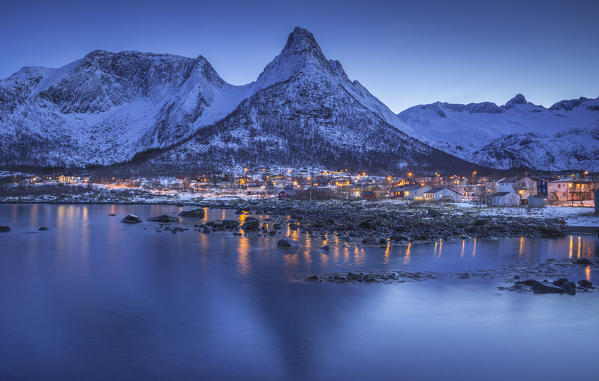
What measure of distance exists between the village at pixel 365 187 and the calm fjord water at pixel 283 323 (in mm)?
42854

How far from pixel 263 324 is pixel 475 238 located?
22.9 m

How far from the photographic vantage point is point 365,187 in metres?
122

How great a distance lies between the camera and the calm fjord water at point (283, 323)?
1023cm

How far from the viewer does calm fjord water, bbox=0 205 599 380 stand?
10234mm

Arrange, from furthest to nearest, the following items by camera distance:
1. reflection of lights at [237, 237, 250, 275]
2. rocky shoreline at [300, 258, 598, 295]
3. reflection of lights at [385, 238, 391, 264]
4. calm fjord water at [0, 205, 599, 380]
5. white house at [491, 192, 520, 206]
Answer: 1. white house at [491, 192, 520, 206]
2. reflection of lights at [385, 238, 391, 264]
3. reflection of lights at [237, 237, 250, 275]
4. rocky shoreline at [300, 258, 598, 295]
5. calm fjord water at [0, 205, 599, 380]

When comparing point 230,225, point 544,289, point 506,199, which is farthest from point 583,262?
point 506,199

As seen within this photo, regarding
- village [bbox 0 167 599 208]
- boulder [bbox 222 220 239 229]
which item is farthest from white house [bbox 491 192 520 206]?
boulder [bbox 222 220 239 229]

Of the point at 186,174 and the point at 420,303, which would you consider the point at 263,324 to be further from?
the point at 186,174

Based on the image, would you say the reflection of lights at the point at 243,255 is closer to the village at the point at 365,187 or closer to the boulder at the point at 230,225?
the boulder at the point at 230,225

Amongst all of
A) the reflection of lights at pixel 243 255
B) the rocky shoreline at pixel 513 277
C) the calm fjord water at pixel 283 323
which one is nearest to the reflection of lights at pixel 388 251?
the calm fjord water at pixel 283 323

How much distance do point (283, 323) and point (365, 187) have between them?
11098 cm

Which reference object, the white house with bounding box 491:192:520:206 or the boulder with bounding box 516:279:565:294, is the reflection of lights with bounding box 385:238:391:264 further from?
the white house with bounding box 491:192:520:206

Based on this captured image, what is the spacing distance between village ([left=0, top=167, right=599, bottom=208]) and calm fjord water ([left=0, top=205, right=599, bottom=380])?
141 ft

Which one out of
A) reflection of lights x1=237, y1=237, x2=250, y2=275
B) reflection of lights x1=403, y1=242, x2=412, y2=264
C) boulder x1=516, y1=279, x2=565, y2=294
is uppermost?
boulder x1=516, y1=279, x2=565, y2=294
